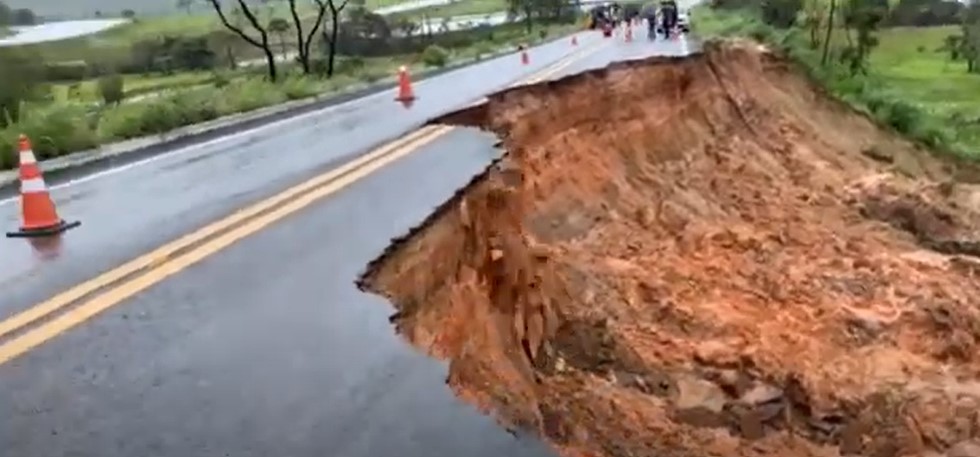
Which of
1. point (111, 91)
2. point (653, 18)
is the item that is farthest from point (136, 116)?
point (653, 18)

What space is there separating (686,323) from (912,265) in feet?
21.0

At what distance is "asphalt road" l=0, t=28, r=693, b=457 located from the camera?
4375mm

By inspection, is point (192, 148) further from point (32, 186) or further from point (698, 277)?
point (698, 277)

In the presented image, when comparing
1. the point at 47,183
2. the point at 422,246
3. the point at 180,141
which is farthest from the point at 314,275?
the point at 180,141

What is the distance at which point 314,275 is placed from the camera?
686cm

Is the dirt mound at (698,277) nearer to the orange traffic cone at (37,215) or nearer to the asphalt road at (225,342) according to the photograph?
the asphalt road at (225,342)

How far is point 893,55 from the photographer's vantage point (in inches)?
1917

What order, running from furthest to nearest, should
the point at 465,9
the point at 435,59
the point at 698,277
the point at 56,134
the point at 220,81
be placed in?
the point at 465,9
the point at 435,59
the point at 220,81
the point at 56,134
the point at 698,277

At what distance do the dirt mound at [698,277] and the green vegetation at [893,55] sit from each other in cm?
291

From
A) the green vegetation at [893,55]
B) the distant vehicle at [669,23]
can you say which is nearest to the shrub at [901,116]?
the green vegetation at [893,55]

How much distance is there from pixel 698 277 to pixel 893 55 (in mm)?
39164

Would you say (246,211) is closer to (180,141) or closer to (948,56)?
(180,141)

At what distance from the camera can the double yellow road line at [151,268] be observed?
569cm

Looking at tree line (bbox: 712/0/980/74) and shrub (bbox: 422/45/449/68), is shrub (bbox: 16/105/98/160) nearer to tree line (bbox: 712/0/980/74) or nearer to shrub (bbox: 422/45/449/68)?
shrub (bbox: 422/45/449/68)
